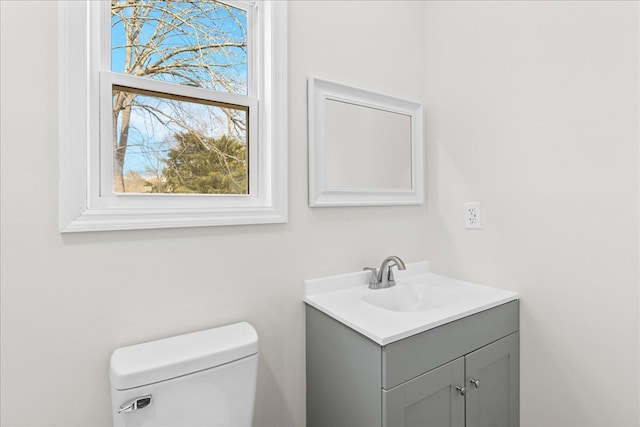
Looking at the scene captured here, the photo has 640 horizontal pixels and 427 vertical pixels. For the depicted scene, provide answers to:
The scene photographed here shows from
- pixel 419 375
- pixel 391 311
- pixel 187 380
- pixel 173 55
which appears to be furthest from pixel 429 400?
pixel 173 55

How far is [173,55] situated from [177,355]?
1014 mm

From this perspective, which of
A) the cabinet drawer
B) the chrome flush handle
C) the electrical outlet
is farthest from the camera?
the electrical outlet

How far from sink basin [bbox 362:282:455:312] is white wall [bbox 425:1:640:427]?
0.21m

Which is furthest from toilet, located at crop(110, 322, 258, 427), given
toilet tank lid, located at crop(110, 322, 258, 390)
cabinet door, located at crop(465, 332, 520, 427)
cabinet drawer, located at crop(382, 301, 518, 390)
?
cabinet door, located at crop(465, 332, 520, 427)

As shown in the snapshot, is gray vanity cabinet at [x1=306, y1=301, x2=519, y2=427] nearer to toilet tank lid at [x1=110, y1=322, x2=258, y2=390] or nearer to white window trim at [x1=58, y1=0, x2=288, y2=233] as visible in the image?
toilet tank lid at [x1=110, y1=322, x2=258, y2=390]

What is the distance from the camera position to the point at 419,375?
1.07m

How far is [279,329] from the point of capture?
1321 mm

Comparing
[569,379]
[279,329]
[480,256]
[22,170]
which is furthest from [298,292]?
[569,379]

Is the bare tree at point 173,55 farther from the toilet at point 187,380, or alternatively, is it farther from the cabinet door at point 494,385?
the cabinet door at point 494,385

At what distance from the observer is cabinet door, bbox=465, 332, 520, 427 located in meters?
1.23

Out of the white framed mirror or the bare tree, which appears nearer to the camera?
the bare tree

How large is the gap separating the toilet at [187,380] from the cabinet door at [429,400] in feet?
1.47

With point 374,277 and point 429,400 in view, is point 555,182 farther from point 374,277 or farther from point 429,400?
point 429,400

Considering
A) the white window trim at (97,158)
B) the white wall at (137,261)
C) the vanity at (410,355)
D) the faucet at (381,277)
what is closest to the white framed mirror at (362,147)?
the white wall at (137,261)
